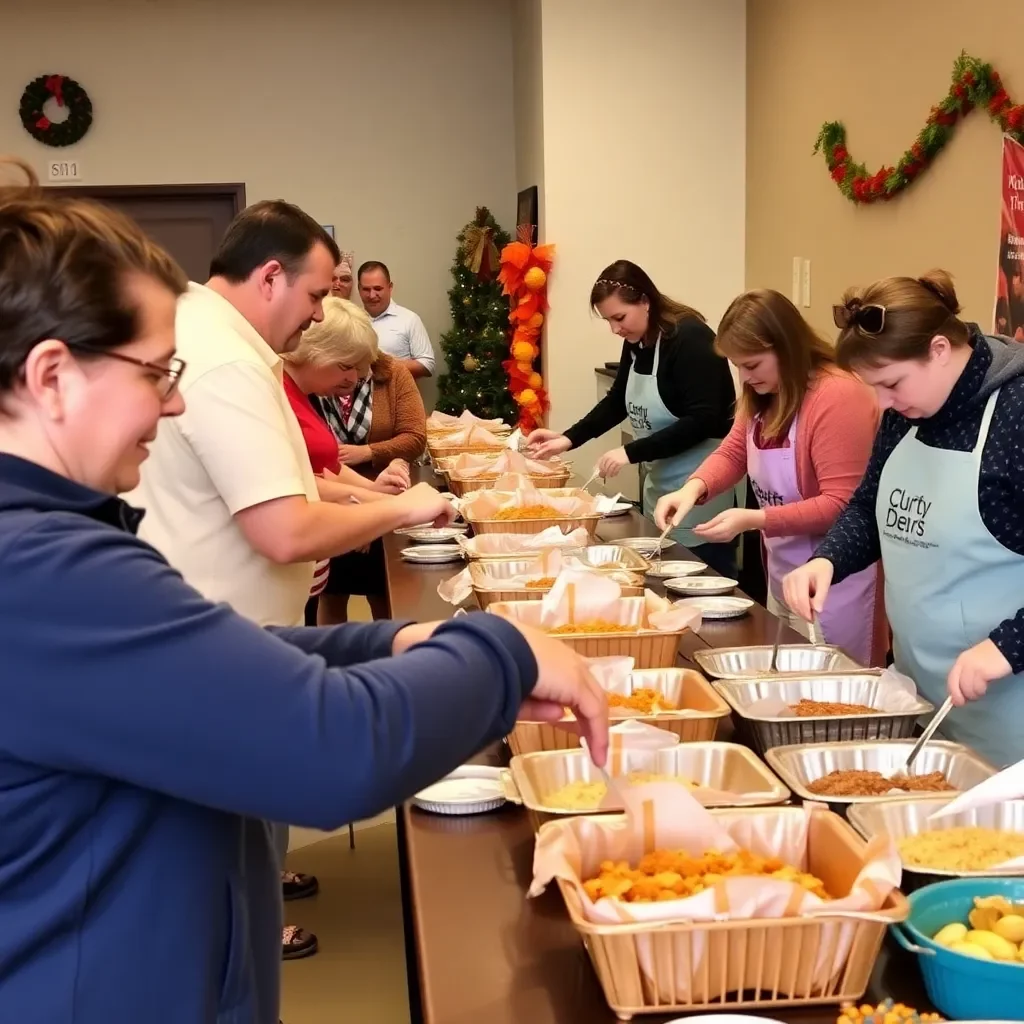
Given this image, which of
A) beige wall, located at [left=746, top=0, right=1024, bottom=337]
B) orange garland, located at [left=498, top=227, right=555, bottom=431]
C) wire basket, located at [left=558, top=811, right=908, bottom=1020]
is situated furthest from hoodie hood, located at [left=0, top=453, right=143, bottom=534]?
orange garland, located at [left=498, top=227, right=555, bottom=431]

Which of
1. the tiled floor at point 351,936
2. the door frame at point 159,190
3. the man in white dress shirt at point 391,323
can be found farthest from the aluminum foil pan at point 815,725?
the door frame at point 159,190

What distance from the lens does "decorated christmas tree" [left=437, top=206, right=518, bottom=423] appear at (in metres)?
7.15

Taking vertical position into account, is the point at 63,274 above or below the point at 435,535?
above

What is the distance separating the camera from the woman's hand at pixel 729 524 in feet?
9.34

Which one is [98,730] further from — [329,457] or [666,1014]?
[329,457]

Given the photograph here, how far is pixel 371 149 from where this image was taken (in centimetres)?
770

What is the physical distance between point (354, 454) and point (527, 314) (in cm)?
225

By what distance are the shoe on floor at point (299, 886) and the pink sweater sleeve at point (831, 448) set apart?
5.16 feet

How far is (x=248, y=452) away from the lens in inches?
76.9

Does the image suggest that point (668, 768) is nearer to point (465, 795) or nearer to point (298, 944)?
point (465, 795)

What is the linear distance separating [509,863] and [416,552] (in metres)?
1.88

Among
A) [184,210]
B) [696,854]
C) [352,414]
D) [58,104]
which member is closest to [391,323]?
[184,210]

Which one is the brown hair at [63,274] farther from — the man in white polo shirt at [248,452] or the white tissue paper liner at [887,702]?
the white tissue paper liner at [887,702]

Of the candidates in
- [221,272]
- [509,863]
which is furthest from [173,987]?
[221,272]
